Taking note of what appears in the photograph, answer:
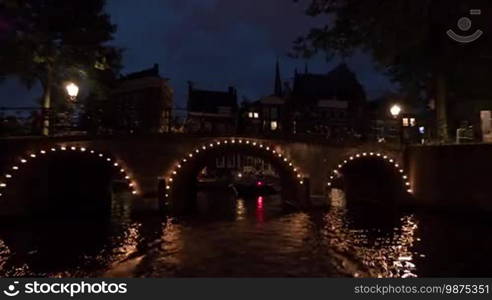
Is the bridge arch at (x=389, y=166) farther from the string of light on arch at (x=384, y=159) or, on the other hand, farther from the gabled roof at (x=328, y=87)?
the gabled roof at (x=328, y=87)

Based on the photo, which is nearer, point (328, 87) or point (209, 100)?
point (328, 87)

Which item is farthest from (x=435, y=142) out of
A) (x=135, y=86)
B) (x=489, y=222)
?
(x=135, y=86)

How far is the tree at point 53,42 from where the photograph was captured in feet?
70.3

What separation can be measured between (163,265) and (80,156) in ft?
44.6

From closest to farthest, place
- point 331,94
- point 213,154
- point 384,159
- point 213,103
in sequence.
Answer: point 384,159 → point 213,154 → point 331,94 → point 213,103

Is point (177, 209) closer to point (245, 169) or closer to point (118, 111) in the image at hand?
point (118, 111)

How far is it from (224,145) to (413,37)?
10.5 metres

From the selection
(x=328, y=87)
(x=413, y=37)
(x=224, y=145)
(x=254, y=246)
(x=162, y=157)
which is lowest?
(x=254, y=246)

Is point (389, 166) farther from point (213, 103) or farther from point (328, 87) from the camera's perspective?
point (213, 103)

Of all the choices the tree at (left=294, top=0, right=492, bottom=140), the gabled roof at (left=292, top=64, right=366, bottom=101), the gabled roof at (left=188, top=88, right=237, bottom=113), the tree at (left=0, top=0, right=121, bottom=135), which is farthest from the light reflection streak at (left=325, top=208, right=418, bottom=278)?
the gabled roof at (left=188, top=88, right=237, bottom=113)

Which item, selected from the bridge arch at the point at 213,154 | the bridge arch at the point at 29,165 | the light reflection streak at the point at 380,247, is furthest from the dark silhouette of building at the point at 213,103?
the light reflection streak at the point at 380,247

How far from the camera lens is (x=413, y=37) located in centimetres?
2277

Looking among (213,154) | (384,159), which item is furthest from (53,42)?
(384,159)

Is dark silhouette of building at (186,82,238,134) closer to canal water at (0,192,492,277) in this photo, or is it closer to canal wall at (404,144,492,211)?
canal wall at (404,144,492,211)
